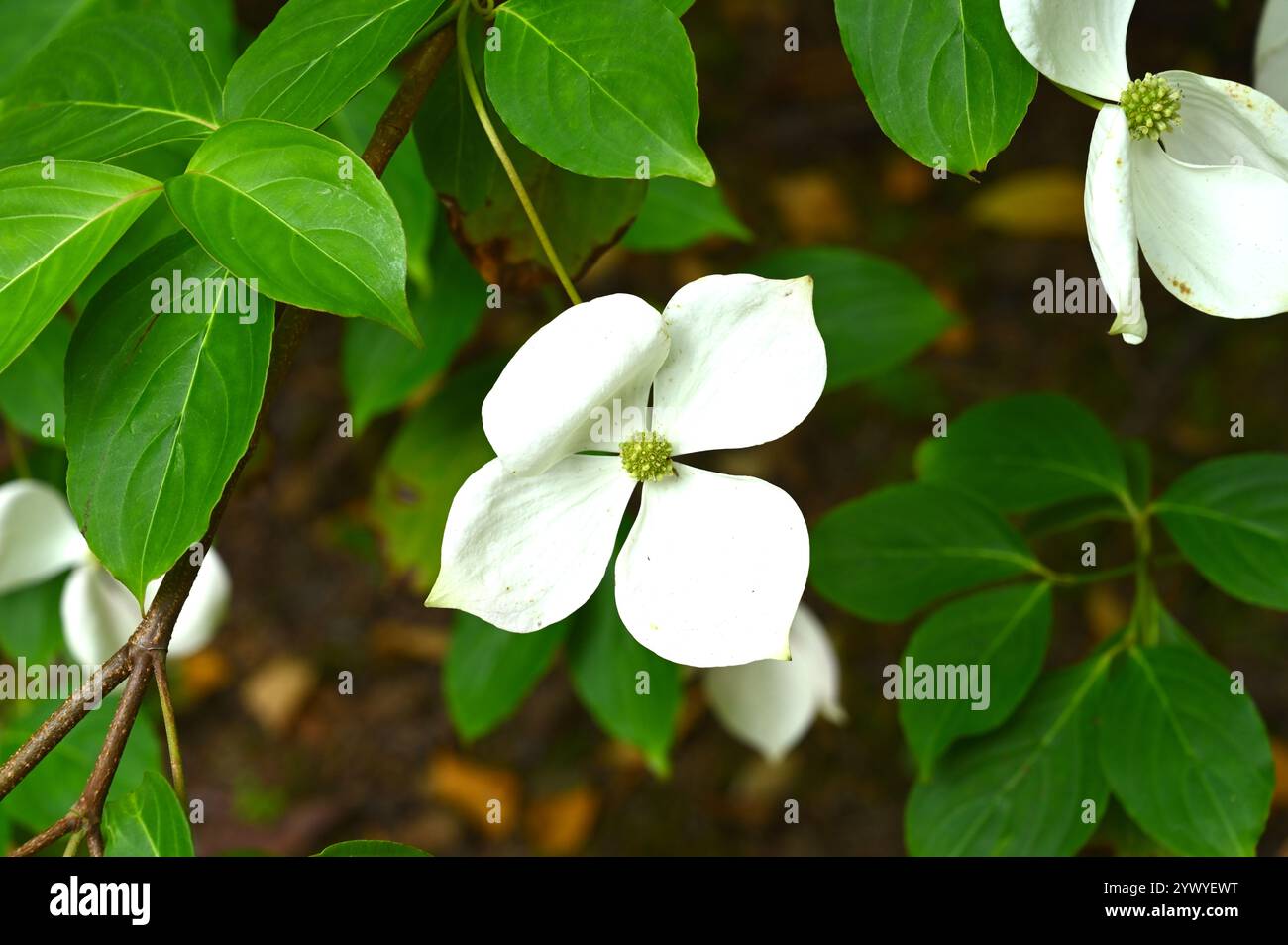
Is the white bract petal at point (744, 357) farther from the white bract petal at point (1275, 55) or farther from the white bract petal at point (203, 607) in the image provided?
the white bract petal at point (203, 607)

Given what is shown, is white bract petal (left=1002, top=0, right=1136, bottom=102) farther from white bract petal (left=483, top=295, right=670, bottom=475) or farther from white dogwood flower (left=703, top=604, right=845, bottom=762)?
white dogwood flower (left=703, top=604, right=845, bottom=762)

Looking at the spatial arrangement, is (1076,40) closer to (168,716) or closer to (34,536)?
(168,716)

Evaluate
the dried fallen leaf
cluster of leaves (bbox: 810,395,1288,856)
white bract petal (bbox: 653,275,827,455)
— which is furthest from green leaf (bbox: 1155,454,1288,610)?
the dried fallen leaf

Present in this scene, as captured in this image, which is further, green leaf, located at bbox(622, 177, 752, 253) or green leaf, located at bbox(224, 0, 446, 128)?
green leaf, located at bbox(622, 177, 752, 253)

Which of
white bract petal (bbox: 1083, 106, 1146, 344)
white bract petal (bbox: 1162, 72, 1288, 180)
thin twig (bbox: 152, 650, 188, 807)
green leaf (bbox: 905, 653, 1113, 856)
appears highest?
white bract petal (bbox: 1162, 72, 1288, 180)

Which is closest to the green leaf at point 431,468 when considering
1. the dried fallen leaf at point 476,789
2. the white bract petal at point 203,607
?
the white bract petal at point 203,607
